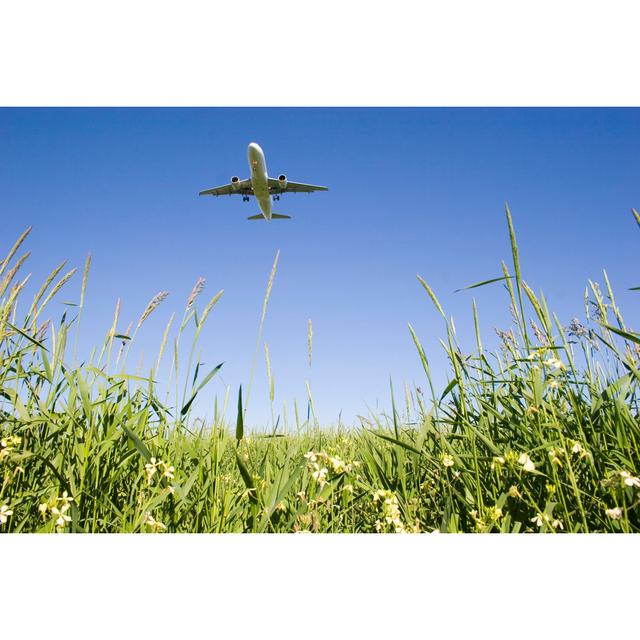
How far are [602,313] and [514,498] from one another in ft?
3.24

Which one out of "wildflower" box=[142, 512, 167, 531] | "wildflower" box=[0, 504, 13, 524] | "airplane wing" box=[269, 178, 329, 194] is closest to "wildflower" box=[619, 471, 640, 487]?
"wildflower" box=[142, 512, 167, 531]

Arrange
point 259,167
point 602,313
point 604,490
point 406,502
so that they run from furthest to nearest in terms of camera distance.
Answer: point 259,167
point 602,313
point 406,502
point 604,490

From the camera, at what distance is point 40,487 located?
1667mm

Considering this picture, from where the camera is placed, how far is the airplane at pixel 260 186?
2312cm

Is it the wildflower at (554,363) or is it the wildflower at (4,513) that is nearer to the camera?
the wildflower at (4,513)

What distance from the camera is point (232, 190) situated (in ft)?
81.6

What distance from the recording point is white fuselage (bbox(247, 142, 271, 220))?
22219 millimetres

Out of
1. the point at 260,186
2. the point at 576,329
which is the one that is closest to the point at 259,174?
the point at 260,186

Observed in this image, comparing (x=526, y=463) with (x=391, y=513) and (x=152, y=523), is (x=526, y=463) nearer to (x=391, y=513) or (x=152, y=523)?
(x=391, y=513)

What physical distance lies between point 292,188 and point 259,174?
2.50m

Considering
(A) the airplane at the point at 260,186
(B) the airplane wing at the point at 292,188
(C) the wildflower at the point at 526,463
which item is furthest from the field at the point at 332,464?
(B) the airplane wing at the point at 292,188

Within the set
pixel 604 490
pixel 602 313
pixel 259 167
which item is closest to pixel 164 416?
pixel 604 490

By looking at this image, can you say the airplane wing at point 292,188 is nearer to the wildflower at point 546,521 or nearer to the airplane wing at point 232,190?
the airplane wing at point 232,190
